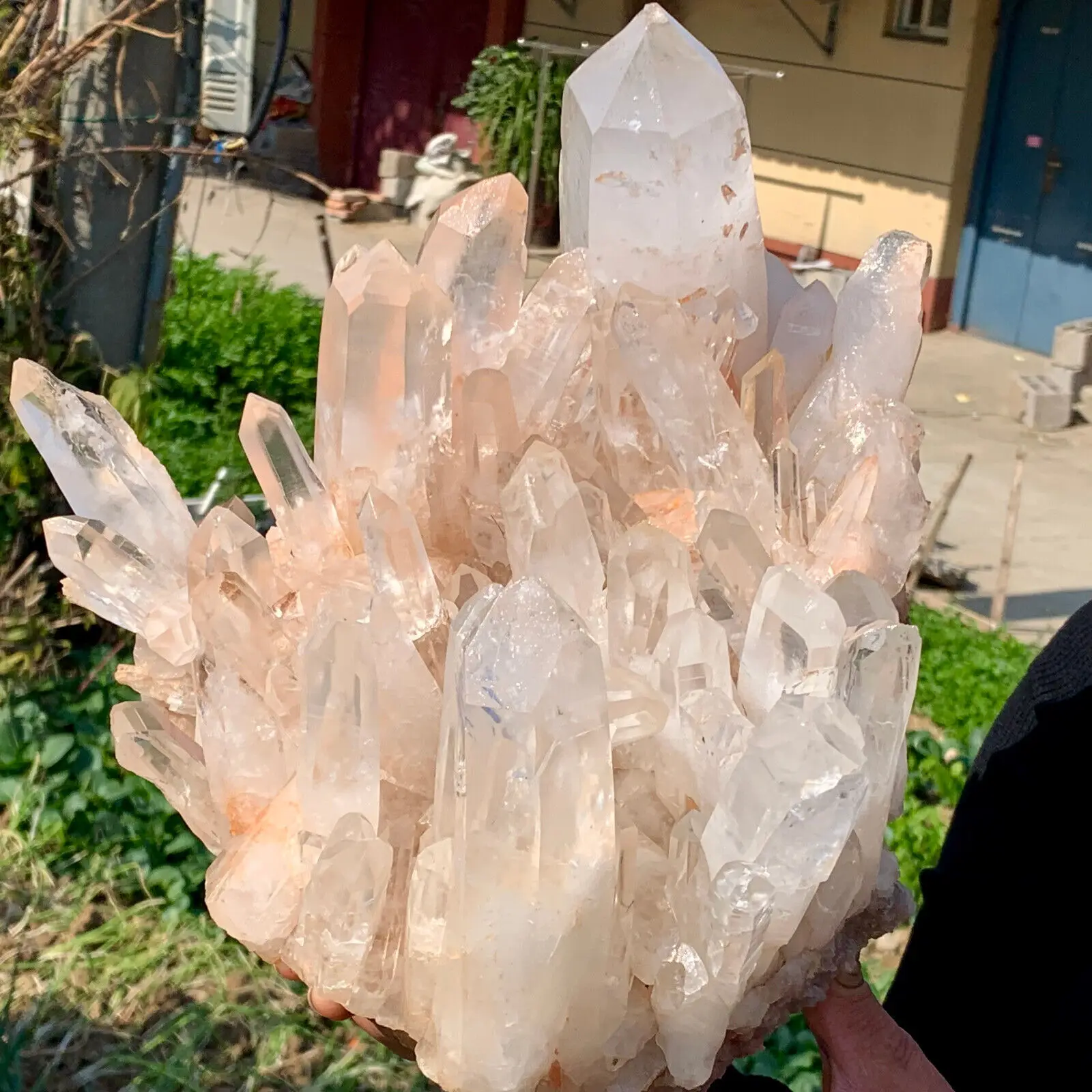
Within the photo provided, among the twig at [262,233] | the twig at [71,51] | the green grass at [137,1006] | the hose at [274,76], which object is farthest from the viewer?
the twig at [262,233]

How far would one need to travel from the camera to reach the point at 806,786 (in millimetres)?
636

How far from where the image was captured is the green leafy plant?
890 cm

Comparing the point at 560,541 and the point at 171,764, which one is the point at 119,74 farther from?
the point at 560,541

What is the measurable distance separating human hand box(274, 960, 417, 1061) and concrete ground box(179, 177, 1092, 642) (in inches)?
95.1

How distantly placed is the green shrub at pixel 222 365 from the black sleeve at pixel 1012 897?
8.39 feet

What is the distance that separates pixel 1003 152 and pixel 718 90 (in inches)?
283

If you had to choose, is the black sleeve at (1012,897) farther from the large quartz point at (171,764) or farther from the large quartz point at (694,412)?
the large quartz point at (171,764)

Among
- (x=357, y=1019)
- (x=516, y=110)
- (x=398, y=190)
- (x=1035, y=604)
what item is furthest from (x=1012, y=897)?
(x=398, y=190)

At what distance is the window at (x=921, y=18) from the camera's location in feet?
23.9

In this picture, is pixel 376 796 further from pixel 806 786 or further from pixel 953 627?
pixel 953 627

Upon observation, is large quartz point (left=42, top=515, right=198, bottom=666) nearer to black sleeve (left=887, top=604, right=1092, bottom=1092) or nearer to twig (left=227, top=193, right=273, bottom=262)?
black sleeve (left=887, top=604, right=1092, bottom=1092)

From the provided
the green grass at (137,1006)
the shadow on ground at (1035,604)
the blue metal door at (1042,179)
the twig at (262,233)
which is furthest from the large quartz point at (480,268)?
the blue metal door at (1042,179)

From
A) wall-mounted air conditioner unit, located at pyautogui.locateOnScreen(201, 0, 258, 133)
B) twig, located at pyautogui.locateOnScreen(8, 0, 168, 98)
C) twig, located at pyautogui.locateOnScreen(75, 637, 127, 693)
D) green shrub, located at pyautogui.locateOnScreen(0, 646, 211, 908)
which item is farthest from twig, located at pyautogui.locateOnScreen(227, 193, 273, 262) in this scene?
green shrub, located at pyautogui.locateOnScreen(0, 646, 211, 908)

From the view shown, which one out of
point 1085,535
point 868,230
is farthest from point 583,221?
point 868,230
